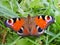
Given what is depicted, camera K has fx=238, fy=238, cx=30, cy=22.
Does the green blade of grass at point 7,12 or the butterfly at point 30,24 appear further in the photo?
the green blade of grass at point 7,12

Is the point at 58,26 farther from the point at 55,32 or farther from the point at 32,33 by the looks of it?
the point at 32,33

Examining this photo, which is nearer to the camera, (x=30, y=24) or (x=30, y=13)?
(x=30, y=24)

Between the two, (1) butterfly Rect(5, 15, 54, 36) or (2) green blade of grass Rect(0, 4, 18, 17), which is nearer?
(1) butterfly Rect(5, 15, 54, 36)

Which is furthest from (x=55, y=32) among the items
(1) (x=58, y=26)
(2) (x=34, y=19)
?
(2) (x=34, y=19)

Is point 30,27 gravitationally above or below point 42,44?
above
